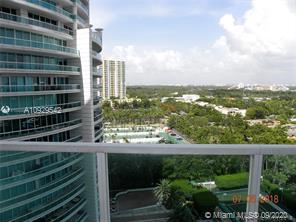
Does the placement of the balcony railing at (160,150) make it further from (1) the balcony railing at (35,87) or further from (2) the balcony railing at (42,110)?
(1) the balcony railing at (35,87)

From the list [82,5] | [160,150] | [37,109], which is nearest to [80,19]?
[82,5]

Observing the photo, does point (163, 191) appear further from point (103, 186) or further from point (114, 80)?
point (114, 80)

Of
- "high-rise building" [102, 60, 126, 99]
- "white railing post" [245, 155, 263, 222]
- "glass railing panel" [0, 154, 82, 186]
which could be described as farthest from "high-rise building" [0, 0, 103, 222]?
"high-rise building" [102, 60, 126, 99]

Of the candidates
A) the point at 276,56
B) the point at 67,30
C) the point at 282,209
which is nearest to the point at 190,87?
the point at 276,56

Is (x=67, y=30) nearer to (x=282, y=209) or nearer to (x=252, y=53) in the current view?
(x=282, y=209)

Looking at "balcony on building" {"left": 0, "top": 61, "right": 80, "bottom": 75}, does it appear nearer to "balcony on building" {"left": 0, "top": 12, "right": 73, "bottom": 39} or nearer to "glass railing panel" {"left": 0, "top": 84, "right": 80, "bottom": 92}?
"glass railing panel" {"left": 0, "top": 84, "right": 80, "bottom": 92}
